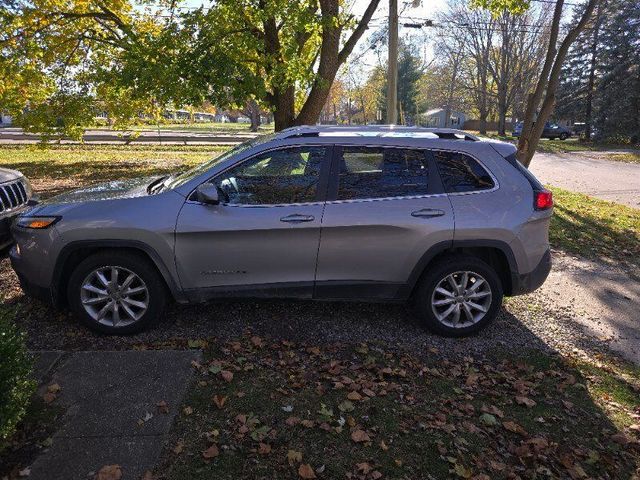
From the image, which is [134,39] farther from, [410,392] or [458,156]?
[410,392]

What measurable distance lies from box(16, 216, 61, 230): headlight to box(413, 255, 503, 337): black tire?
3.18m

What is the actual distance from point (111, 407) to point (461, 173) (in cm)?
330

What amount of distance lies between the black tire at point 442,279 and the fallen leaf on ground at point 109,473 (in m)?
2.66

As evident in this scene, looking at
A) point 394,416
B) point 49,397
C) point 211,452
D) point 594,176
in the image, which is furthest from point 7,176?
point 594,176

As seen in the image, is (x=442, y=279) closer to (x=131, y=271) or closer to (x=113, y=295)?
(x=131, y=271)

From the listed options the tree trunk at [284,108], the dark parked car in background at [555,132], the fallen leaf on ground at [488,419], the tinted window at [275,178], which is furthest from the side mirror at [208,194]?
the dark parked car in background at [555,132]

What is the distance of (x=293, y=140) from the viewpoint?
4.04 metres

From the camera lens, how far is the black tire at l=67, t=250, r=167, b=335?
151 inches

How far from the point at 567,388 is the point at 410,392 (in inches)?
48.9

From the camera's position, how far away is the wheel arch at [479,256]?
13.1ft

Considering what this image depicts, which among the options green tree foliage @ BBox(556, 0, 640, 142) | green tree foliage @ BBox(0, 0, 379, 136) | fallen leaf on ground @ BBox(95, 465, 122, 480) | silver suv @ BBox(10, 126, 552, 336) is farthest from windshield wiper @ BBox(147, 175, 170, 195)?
green tree foliage @ BBox(556, 0, 640, 142)

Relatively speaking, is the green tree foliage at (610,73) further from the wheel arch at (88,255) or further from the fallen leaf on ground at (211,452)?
the fallen leaf on ground at (211,452)

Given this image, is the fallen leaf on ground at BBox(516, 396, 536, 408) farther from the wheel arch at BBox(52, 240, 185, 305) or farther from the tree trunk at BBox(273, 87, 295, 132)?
the tree trunk at BBox(273, 87, 295, 132)

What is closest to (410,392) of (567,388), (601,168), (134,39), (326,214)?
(567,388)
